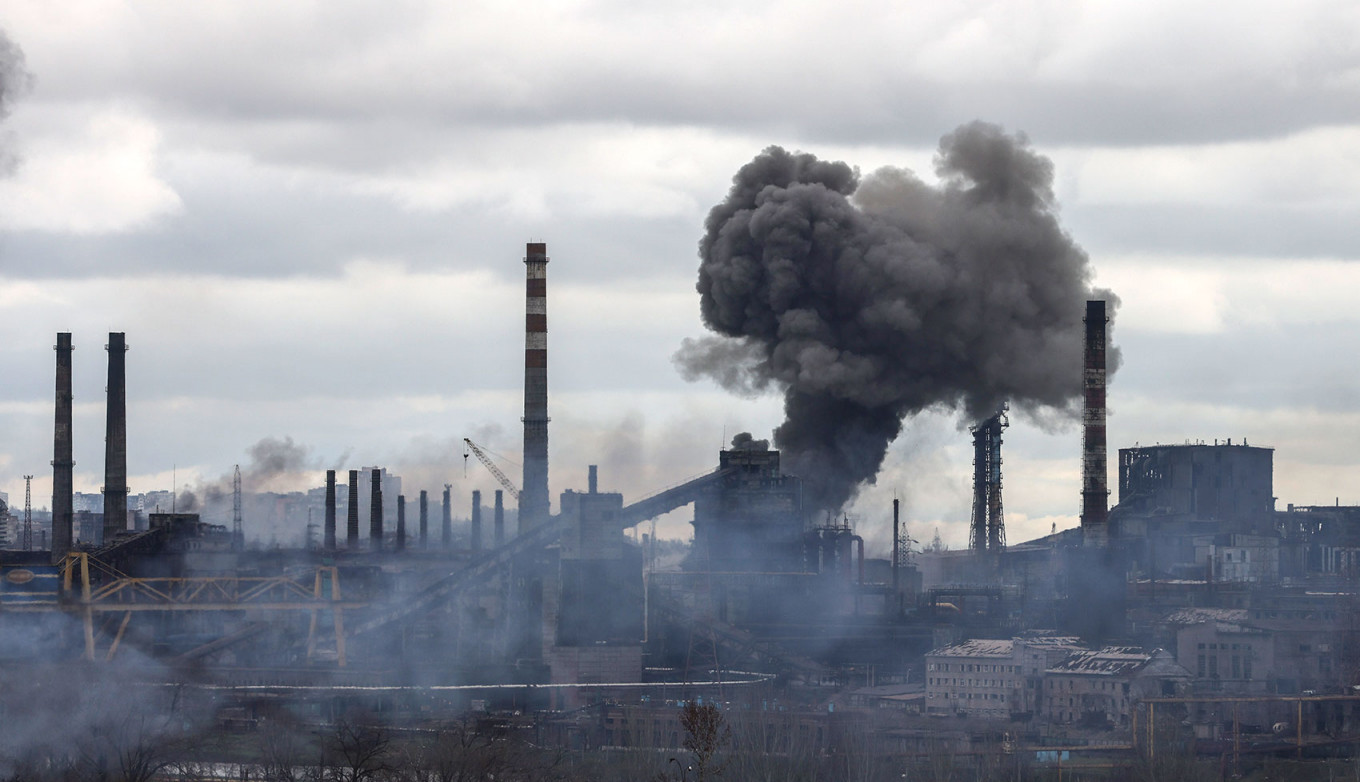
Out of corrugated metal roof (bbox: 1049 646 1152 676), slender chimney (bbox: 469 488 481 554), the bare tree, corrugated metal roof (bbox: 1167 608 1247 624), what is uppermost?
slender chimney (bbox: 469 488 481 554)

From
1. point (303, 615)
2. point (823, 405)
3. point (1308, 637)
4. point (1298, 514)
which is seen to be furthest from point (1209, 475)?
point (303, 615)

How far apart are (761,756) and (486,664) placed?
50.8 feet

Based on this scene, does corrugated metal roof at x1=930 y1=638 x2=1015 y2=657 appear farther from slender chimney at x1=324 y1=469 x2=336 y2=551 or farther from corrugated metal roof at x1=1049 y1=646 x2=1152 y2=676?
slender chimney at x1=324 y1=469 x2=336 y2=551

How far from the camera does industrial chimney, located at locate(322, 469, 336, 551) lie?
74438 mm

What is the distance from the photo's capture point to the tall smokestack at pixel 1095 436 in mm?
59062

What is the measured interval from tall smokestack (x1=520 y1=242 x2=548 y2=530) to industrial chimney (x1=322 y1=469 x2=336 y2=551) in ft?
53.5

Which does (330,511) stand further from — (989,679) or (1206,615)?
(1206,615)

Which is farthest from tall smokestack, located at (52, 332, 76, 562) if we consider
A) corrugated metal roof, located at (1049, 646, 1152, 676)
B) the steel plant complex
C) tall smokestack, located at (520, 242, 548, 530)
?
corrugated metal roof, located at (1049, 646, 1152, 676)

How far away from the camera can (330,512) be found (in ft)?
254

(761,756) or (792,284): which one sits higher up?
(792,284)

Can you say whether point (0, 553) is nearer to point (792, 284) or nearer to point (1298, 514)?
point (792, 284)

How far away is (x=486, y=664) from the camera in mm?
54906

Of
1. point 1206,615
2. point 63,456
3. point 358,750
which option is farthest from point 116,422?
point 1206,615

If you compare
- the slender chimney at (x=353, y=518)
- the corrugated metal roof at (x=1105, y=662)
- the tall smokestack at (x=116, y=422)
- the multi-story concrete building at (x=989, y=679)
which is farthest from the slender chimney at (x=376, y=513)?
the corrugated metal roof at (x=1105, y=662)
